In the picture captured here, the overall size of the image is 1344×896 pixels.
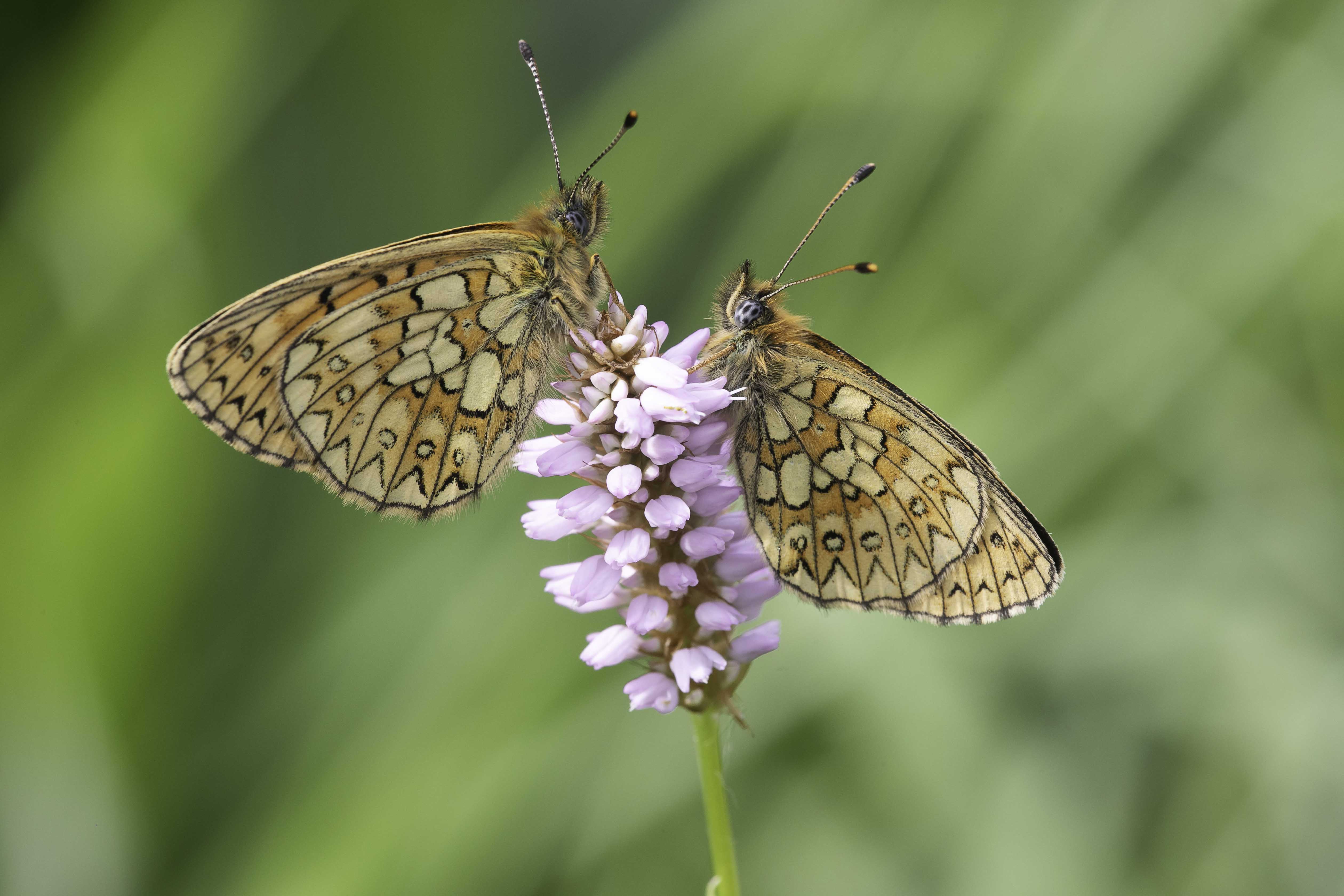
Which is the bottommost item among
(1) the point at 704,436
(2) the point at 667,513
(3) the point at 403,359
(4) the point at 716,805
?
(4) the point at 716,805

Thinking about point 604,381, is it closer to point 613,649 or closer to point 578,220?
point 613,649

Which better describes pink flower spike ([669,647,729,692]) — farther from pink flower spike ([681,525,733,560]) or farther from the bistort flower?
pink flower spike ([681,525,733,560])

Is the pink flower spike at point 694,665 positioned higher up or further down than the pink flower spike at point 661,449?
further down

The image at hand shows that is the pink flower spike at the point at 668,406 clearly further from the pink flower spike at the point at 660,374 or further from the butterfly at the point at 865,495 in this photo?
the butterfly at the point at 865,495

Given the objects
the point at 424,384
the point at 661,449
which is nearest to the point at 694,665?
the point at 661,449

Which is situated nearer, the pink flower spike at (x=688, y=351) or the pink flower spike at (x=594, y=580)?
the pink flower spike at (x=594, y=580)

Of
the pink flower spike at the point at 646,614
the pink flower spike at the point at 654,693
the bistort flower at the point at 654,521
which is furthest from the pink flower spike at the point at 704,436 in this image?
the pink flower spike at the point at 654,693

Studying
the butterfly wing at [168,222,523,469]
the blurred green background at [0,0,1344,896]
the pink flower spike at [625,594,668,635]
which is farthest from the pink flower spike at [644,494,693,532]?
the blurred green background at [0,0,1344,896]
